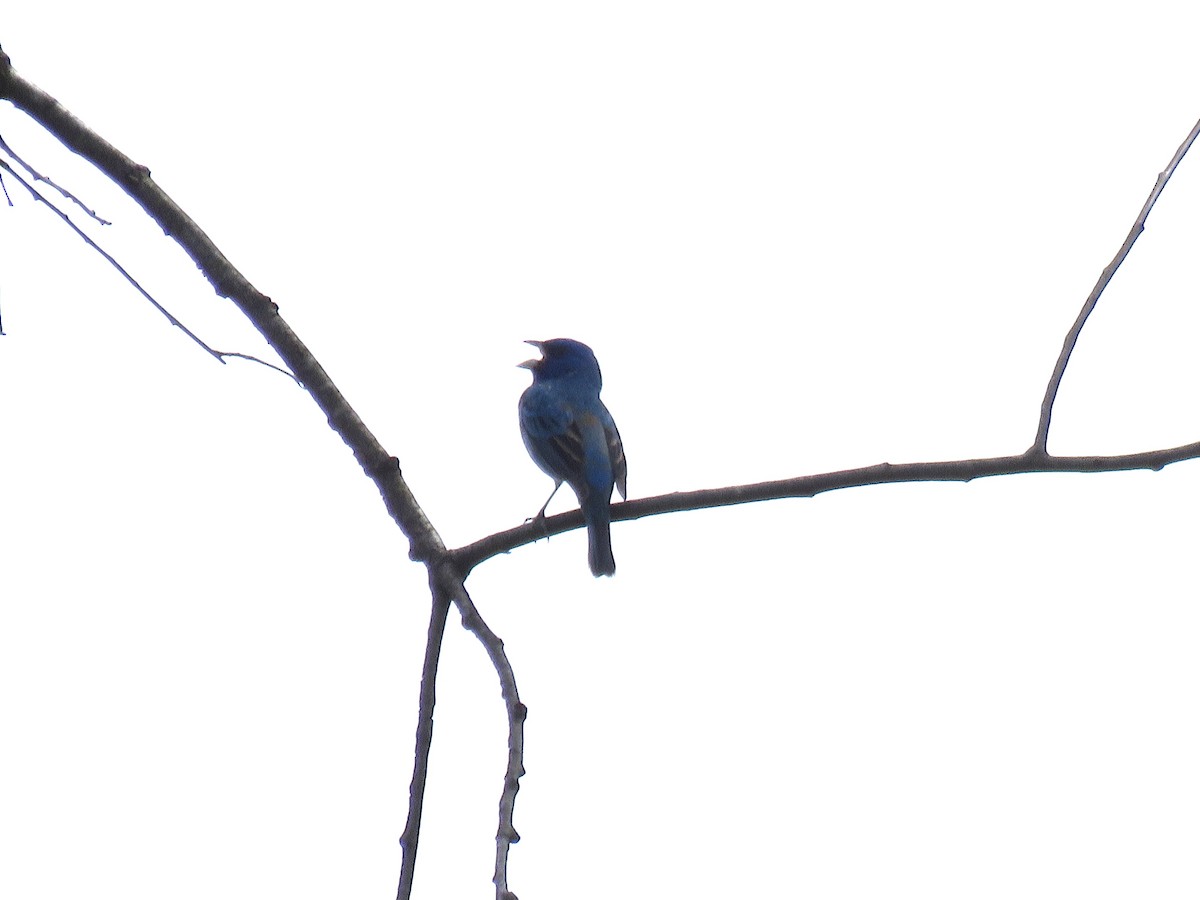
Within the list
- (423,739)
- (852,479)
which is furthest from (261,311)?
(852,479)

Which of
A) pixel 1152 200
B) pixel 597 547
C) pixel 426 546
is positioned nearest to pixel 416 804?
pixel 426 546

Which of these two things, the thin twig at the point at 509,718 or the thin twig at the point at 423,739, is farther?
the thin twig at the point at 423,739

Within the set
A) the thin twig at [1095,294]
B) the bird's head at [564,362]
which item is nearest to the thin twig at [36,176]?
the thin twig at [1095,294]

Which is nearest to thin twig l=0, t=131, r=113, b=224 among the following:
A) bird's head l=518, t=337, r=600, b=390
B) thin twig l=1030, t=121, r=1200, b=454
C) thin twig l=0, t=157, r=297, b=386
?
thin twig l=0, t=157, r=297, b=386

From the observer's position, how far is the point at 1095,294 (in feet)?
13.2

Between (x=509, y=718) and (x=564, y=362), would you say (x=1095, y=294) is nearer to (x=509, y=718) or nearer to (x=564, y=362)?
(x=509, y=718)

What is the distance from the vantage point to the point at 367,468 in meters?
4.62

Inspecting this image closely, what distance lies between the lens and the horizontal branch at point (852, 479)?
12.9 ft

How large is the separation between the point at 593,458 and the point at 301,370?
3.12 metres

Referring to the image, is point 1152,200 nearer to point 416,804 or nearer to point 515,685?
point 515,685

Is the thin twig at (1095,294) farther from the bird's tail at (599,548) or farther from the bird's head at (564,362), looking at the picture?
the bird's head at (564,362)

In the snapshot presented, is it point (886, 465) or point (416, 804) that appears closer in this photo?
point (416, 804)

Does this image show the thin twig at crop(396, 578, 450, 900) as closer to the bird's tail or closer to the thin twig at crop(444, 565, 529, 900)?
the thin twig at crop(444, 565, 529, 900)

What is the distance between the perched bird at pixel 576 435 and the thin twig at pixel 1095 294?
10.1ft
